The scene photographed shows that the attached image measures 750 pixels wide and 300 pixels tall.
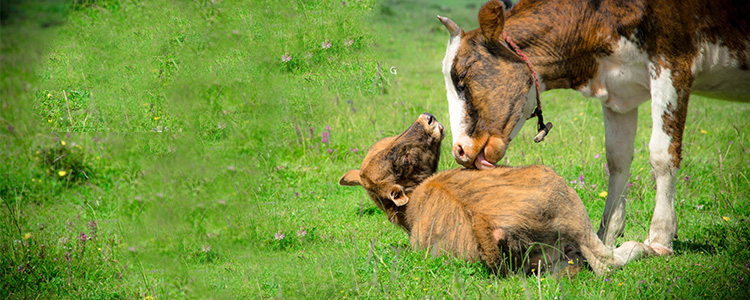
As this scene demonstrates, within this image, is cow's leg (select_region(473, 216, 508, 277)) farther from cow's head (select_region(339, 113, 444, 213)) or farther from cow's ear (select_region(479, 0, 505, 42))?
cow's ear (select_region(479, 0, 505, 42))

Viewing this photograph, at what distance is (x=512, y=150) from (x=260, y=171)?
131 inches

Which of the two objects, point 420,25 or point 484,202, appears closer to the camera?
point 484,202

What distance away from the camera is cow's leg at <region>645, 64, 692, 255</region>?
476cm

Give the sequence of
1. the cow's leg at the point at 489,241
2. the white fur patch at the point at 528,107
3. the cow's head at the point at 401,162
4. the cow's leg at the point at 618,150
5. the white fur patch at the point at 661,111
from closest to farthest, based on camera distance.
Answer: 1. the cow's leg at the point at 489,241
2. the white fur patch at the point at 661,111
3. the white fur patch at the point at 528,107
4. the cow's head at the point at 401,162
5. the cow's leg at the point at 618,150

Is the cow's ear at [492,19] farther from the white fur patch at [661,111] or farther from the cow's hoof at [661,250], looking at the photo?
the cow's hoof at [661,250]

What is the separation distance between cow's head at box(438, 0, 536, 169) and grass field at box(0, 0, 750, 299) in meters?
0.98

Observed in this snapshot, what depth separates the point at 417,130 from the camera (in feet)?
17.7

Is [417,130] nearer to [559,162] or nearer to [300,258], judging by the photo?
[300,258]

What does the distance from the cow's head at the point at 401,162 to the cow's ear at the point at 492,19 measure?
937 millimetres

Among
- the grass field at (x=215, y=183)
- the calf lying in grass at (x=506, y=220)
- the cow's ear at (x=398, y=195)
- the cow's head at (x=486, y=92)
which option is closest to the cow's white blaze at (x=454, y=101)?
the cow's head at (x=486, y=92)

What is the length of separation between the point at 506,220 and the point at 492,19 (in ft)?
5.37

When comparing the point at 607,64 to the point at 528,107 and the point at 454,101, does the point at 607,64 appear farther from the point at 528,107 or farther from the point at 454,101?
the point at 454,101

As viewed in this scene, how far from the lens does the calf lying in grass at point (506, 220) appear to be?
4.28 meters

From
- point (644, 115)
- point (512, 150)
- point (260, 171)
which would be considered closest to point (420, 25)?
point (644, 115)
